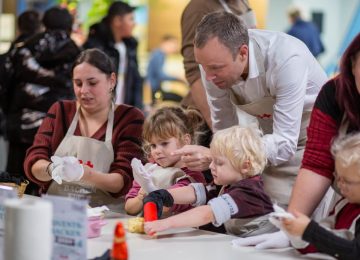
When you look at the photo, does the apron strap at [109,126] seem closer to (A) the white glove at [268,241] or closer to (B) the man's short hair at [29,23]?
(A) the white glove at [268,241]

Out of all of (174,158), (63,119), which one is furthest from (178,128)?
(63,119)

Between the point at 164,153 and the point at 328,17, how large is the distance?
298 inches

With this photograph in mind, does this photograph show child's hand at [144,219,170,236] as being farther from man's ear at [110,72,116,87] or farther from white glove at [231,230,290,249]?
man's ear at [110,72,116,87]

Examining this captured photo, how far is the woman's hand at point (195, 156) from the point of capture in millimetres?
2633

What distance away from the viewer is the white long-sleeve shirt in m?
2.66

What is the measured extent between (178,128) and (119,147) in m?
0.37

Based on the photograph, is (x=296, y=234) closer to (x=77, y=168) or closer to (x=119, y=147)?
(x=77, y=168)

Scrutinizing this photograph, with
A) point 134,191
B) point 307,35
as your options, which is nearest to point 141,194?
point 134,191

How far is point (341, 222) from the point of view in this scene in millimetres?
2090

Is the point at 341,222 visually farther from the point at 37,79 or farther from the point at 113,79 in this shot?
the point at 37,79

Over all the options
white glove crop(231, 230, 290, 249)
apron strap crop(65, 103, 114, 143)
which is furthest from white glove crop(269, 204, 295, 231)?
apron strap crop(65, 103, 114, 143)

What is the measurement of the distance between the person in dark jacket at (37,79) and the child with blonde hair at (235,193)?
2.24 meters

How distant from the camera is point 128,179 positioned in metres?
3.06

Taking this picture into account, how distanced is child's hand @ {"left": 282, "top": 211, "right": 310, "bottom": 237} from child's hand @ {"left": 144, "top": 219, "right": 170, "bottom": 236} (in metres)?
0.49
